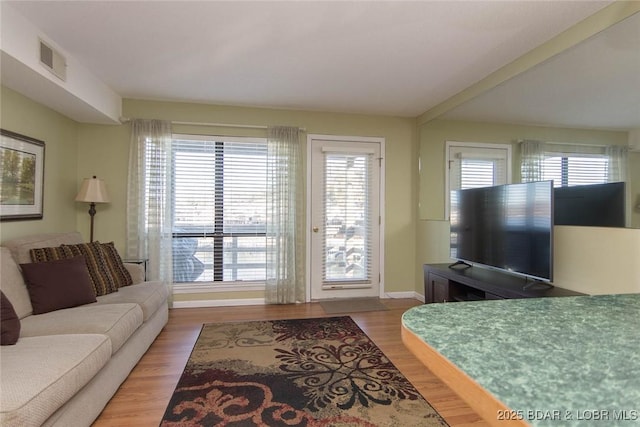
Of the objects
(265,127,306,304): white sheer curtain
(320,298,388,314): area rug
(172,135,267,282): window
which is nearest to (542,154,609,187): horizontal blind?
(320,298,388,314): area rug

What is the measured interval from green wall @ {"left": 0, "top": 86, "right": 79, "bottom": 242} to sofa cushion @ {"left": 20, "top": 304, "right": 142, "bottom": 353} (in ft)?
3.29

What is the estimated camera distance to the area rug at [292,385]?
6.12 ft

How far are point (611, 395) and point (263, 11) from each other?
2.41m

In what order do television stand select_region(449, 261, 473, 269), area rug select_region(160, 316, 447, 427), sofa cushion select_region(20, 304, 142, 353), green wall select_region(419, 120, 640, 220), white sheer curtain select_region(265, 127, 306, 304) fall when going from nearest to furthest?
area rug select_region(160, 316, 447, 427) → sofa cushion select_region(20, 304, 142, 353) → green wall select_region(419, 120, 640, 220) → television stand select_region(449, 261, 473, 269) → white sheer curtain select_region(265, 127, 306, 304)

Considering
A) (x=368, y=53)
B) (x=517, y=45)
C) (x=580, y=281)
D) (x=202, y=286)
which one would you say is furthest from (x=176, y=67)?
(x=580, y=281)

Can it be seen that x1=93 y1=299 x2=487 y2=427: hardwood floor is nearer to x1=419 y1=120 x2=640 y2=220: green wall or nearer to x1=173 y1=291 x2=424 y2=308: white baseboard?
x1=173 y1=291 x2=424 y2=308: white baseboard

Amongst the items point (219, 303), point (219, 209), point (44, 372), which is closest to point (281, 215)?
point (219, 209)

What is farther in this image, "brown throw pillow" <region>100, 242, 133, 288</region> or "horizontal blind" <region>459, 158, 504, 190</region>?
"horizontal blind" <region>459, 158, 504, 190</region>

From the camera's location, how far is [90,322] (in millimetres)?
2047

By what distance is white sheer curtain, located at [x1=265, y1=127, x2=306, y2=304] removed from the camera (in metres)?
4.03

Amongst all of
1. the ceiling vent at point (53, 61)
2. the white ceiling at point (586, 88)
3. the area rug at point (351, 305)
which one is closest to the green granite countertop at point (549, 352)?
the white ceiling at point (586, 88)

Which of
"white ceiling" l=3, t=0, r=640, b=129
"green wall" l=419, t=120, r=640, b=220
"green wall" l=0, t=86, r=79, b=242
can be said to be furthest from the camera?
"green wall" l=0, t=86, r=79, b=242

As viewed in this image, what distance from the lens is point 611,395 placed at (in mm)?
539

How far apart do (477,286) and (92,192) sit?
12.7ft
